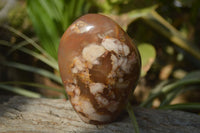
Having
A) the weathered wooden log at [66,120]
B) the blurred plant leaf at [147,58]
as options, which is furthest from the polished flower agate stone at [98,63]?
the blurred plant leaf at [147,58]

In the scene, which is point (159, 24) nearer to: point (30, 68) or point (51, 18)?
point (51, 18)

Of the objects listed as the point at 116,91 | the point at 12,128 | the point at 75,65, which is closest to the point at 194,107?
the point at 116,91

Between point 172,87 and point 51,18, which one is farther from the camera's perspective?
point 51,18

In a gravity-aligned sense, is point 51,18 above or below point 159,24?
above

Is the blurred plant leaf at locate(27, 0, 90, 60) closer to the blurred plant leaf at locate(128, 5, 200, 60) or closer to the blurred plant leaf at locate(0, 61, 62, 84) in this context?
the blurred plant leaf at locate(0, 61, 62, 84)

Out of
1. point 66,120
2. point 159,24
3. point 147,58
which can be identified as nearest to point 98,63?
point 66,120

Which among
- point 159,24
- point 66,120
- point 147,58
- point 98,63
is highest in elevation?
point 159,24

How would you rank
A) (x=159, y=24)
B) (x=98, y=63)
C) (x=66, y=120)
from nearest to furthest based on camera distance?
(x=98, y=63), (x=66, y=120), (x=159, y=24)

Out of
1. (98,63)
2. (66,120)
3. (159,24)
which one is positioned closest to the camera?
(98,63)
